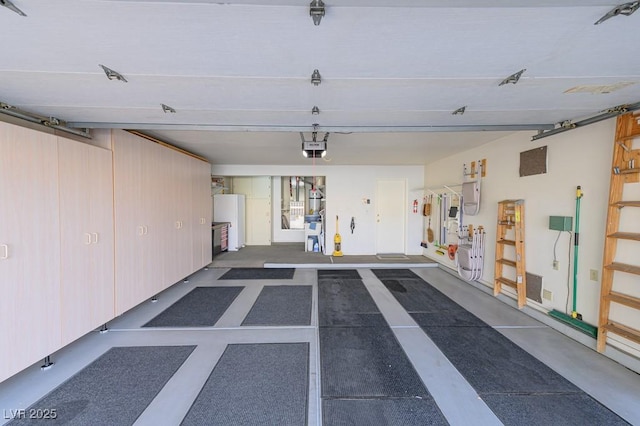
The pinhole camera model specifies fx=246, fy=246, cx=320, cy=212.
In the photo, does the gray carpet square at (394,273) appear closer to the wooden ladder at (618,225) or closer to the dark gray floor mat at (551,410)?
the wooden ladder at (618,225)

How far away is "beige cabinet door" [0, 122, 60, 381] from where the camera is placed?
1.96m

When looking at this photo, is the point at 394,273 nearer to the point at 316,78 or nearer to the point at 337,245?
the point at 337,245

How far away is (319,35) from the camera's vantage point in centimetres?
132

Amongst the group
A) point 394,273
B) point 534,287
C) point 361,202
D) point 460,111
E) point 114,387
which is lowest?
point 114,387

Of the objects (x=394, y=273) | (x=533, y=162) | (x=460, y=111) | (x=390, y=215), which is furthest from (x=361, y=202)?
(x=460, y=111)

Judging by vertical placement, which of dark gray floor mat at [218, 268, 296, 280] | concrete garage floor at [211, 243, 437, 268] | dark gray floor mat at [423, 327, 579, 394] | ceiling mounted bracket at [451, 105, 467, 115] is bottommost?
dark gray floor mat at [423, 327, 579, 394]

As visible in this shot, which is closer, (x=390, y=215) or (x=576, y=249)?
(x=576, y=249)

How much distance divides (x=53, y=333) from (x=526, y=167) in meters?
5.77

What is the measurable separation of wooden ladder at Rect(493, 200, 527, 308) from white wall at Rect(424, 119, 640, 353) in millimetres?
113

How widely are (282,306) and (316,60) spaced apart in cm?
317

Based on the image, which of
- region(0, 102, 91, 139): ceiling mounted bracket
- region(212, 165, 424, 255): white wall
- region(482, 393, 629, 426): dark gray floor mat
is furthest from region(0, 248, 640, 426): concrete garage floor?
region(0, 102, 91, 139): ceiling mounted bracket

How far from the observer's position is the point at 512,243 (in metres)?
3.58

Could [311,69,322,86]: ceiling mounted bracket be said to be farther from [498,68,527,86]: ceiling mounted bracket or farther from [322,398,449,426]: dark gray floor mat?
[322,398,449,426]: dark gray floor mat

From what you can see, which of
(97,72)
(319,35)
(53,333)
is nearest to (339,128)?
(319,35)
